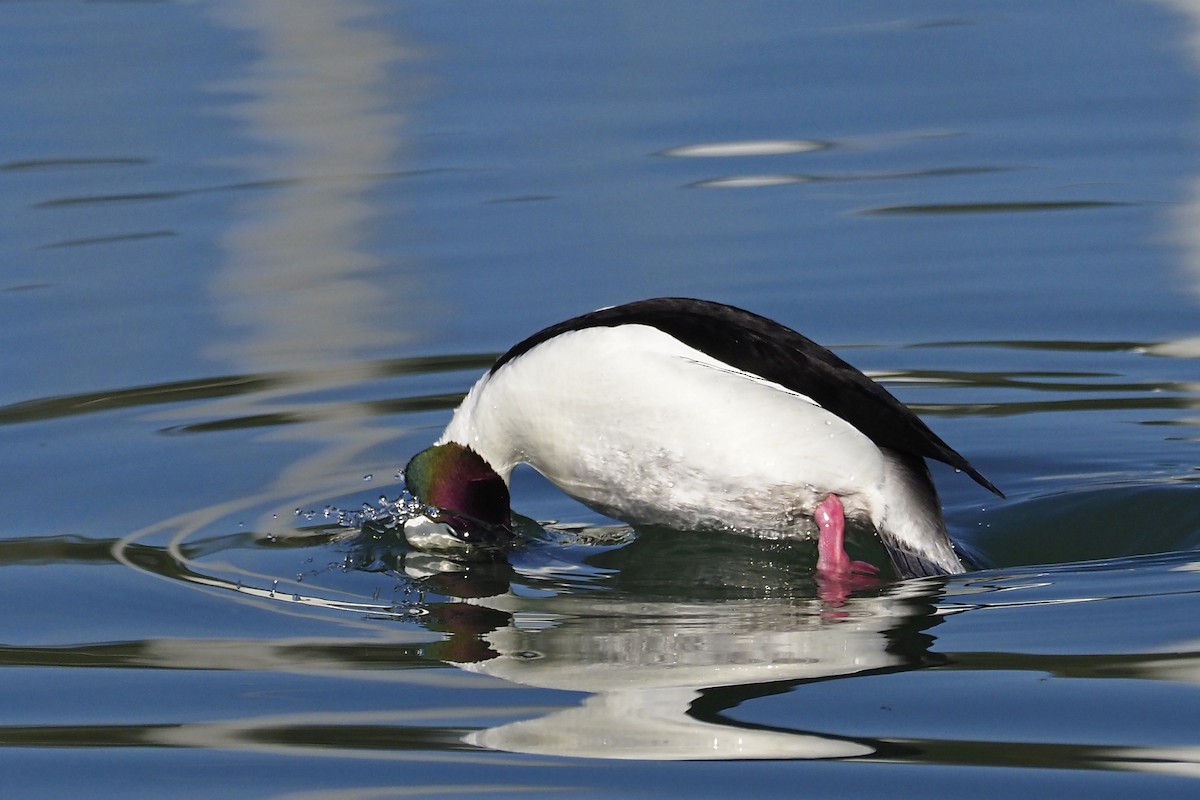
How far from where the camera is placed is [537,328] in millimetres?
8203

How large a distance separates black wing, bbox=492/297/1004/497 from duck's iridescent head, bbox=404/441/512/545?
25.7 inches

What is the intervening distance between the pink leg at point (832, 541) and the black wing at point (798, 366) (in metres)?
0.25

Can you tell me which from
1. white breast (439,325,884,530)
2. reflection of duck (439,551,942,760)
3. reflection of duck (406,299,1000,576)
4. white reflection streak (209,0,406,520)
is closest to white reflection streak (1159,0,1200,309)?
reflection of duck (406,299,1000,576)

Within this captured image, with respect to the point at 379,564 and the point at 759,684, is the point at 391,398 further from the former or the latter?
the point at 759,684

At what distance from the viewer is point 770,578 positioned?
5926 millimetres

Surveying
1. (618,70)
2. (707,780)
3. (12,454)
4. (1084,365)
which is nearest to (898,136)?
(618,70)

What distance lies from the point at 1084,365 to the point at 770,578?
2476 millimetres

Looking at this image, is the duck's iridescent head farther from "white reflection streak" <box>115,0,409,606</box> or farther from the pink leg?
the pink leg

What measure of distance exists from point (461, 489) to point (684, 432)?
941 mm

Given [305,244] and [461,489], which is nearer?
[461,489]

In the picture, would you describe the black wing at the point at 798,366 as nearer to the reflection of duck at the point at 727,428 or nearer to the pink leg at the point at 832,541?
the reflection of duck at the point at 727,428

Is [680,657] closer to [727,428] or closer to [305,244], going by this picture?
[727,428]

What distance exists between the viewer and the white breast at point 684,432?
18.9ft

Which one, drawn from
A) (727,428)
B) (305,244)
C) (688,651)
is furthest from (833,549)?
(305,244)
